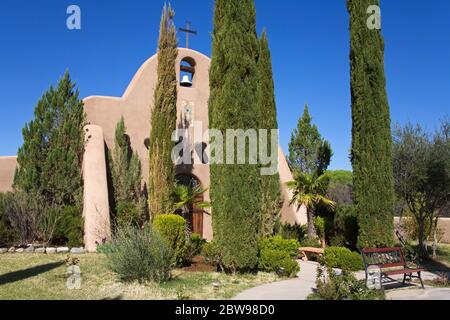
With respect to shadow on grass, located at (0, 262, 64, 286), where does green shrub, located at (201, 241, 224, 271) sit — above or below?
above

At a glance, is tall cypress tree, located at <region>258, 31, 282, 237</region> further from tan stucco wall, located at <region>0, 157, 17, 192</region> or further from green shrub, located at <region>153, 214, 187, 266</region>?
tan stucco wall, located at <region>0, 157, 17, 192</region>

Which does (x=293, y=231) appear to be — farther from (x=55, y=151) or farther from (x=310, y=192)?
(x=55, y=151)

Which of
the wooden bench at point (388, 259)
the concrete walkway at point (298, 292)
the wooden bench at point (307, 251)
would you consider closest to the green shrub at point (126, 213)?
the wooden bench at point (307, 251)

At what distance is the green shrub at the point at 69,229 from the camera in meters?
10.9

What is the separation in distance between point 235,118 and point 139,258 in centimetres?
378

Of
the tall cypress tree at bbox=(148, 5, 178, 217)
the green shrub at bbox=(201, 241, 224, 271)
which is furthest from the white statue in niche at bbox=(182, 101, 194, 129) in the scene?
the green shrub at bbox=(201, 241, 224, 271)

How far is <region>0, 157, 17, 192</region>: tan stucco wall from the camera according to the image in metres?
12.0

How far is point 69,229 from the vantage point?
36.4ft

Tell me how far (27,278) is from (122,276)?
2.08m

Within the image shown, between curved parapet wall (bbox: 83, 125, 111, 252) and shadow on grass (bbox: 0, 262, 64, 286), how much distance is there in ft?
6.80

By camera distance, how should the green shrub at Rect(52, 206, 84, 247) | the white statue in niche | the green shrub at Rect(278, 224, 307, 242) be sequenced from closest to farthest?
the green shrub at Rect(52, 206, 84, 247) → the green shrub at Rect(278, 224, 307, 242) → the white statue in niche

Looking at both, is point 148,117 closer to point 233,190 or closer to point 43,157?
point 43,157

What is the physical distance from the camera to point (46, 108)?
40.3 ft

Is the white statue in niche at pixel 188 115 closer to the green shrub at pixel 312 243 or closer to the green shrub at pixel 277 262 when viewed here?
the green shrub at pixel 312 243
